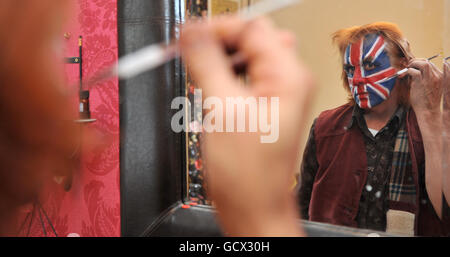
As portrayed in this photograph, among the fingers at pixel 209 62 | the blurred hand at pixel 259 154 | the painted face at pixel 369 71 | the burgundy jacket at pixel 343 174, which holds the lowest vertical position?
the burgundy jacket at pixel 343 174

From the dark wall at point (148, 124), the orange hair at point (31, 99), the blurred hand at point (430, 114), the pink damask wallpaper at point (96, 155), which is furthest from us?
the pink damask wallpaper at point (96, 155)

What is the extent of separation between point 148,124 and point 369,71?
82 centimetres

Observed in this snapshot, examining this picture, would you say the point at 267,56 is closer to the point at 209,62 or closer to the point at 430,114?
the point at 209,62

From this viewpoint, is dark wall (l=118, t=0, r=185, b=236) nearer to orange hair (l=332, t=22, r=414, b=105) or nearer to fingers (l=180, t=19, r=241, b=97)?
orange hair (l=332, t=22, r=414, b=105)

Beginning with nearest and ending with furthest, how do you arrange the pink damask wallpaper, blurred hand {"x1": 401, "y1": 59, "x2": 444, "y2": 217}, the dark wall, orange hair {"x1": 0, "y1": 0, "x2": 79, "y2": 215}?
orange hair {"x1": 0, "y1": 0, "x2": 79, "y2": 215}, blurred hand {"x1": 401, "y1": 59, "x2": 444, "y2": 217}, the dark wall, the pink damask wallpaper

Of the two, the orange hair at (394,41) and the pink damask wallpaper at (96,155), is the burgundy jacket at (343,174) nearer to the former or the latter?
the orange hair at (394,41)

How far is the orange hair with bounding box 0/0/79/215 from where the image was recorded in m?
0.24

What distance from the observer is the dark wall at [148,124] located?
1445 millimetres

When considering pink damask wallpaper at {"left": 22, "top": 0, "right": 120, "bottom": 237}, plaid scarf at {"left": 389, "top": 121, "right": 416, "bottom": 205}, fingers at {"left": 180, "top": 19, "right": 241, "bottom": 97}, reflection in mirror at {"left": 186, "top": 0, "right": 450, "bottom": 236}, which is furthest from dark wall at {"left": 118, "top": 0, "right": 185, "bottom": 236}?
fingers at {"left": 180, "top": 19, "right": 241, "bottom": 97}

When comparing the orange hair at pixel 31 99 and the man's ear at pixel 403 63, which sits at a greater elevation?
the man's ear at pixel 403 63

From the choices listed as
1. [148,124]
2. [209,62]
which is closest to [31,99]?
[209,62]

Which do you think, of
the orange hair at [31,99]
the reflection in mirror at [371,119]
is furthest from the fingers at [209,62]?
the reflection in mirror at [371,119]

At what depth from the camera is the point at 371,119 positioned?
107 cm

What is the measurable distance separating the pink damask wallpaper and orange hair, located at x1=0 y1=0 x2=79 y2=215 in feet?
4.21
